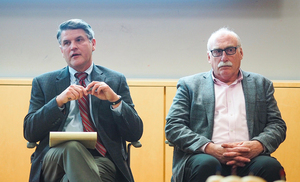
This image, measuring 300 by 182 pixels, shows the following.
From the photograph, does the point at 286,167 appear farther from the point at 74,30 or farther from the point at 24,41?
the point at 24,41

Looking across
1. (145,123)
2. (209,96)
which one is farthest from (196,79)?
(145,123)

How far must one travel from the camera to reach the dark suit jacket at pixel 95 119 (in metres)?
2.04

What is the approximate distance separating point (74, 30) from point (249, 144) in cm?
133

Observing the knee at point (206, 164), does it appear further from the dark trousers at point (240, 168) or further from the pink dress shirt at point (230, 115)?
the pink dress shirt at point (230, 115)

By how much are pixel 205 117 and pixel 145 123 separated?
3.28ft

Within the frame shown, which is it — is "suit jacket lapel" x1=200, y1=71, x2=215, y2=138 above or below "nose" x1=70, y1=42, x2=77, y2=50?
below

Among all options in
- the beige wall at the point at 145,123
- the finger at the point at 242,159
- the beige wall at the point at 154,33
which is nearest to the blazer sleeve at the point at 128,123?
the finger at the point at 242,159

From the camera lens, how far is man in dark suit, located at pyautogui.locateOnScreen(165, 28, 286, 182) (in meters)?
1.98

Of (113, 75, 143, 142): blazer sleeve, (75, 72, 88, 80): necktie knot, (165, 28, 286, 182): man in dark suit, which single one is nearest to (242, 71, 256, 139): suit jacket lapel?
(165, 28, 286, 182): man in dark suit

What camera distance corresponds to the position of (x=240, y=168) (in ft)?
6.61

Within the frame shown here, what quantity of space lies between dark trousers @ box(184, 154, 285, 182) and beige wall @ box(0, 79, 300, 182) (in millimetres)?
1121

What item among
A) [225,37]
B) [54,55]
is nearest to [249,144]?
[225,37]

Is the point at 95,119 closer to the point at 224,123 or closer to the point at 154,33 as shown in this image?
the point at 224,123

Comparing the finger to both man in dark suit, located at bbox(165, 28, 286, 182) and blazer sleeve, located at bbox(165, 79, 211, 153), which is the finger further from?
blazer sleeve, located at bbox(165, 79, 211, 153)
